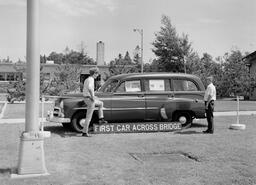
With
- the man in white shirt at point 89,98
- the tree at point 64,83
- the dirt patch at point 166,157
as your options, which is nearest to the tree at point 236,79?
the tree at point 64,83

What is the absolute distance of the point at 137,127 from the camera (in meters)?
11.3

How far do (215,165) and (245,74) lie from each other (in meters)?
28.0

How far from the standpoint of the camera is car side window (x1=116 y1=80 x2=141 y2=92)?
1158 centimetres

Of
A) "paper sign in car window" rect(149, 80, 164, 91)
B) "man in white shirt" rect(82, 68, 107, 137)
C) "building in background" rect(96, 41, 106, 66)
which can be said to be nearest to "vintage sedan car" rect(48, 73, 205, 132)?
"paper sign in car window" rect(149, 80, 164, 91)

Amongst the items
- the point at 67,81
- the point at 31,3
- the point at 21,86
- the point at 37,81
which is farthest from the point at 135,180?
the point at 67,81

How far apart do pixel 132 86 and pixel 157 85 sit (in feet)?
2.86

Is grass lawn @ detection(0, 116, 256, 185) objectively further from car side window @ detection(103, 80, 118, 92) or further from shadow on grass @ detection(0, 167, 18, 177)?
car side window @ detection(103, 80, 118, 92)

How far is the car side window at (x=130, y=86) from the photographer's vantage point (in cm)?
1158

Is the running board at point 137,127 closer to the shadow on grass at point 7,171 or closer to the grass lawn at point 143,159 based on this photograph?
the grass lawn at point 143,159

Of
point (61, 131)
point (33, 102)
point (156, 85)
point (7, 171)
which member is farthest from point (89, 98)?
point (7, 171)

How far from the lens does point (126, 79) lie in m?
11.7

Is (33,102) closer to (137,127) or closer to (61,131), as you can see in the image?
(61,131)

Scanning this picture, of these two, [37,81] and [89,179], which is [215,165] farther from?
[37,81]

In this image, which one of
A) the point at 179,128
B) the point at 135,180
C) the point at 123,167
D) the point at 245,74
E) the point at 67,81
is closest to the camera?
the point at 135,180
